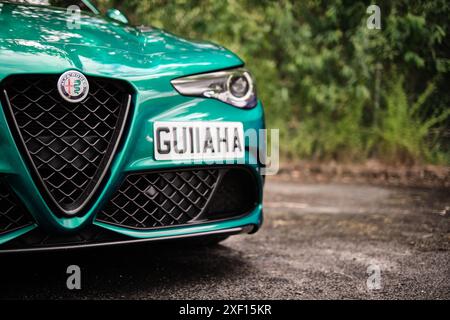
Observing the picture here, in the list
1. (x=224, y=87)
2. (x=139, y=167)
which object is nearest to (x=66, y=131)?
(x=139, y=167)

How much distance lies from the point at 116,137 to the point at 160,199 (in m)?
0.31

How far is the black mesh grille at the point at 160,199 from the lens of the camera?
2164 mm

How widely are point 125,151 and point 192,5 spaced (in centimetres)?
449

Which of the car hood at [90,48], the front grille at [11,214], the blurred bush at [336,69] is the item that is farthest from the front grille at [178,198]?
the blurred bush at [336,69]

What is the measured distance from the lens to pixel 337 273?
2557 millimetres

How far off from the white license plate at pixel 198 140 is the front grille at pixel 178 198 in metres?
0.07

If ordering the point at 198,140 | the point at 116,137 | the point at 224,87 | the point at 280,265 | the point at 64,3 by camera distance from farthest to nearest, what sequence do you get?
the point at 64,3
the point at 280,265
the point at 224,87
the point at 198,140
the point at 116,137

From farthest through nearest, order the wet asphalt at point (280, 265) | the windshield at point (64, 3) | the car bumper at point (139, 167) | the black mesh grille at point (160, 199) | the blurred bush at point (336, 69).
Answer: the blurred bush at point (336, 69)
the windshield at point (64, 3)
the wet asphalt at point (280, 265)
the black mesh grille at point (160, 199)
the car bumper at point (139, 167)

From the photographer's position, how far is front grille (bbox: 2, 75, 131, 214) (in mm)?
1976

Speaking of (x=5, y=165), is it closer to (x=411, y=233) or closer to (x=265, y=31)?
(x=411, y=233)

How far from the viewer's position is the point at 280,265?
8.91 ft

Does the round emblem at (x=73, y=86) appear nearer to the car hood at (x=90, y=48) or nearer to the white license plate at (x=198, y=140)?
the car hood at (x=90, y=48)

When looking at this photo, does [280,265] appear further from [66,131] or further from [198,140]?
[66,131]

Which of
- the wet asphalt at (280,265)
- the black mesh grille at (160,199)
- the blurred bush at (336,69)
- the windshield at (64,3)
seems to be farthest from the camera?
the blurred bush at (336,69)
